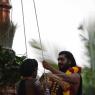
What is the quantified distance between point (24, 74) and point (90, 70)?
488cm

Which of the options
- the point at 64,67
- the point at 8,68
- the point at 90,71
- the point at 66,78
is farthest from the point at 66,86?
the point at 90,71

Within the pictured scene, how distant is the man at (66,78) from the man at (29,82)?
17 cm

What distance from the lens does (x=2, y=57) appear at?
→ 7.61m

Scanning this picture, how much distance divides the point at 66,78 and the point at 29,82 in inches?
19.5

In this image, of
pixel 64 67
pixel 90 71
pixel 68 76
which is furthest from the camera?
pixel 90 71

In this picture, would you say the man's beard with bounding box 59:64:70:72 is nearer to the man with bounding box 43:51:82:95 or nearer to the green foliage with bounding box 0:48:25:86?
the man with bounding box 43:51:82:95

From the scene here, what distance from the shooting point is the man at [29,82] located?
627 cm

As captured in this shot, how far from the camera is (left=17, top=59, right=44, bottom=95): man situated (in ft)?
20.6

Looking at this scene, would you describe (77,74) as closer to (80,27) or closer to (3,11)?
(3,11)

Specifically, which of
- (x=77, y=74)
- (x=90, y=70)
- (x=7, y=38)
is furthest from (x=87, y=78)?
(x=77, y=74)

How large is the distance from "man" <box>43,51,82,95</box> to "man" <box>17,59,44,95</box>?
0.55 ft

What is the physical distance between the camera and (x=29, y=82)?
6297 mm

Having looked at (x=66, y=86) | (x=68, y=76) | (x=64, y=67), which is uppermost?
(x=64, y=67)

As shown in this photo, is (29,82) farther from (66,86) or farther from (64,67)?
(64,67)
